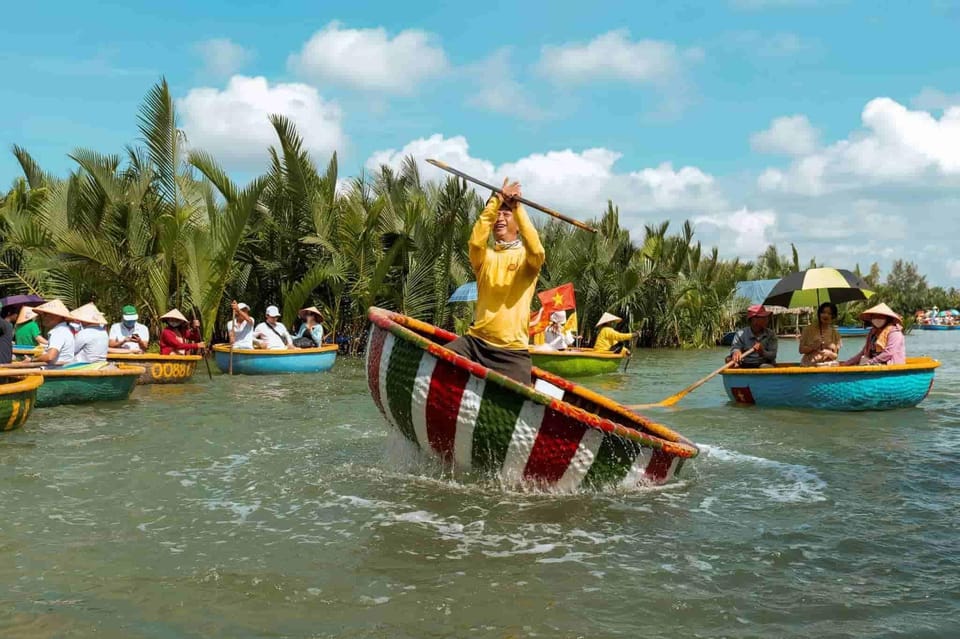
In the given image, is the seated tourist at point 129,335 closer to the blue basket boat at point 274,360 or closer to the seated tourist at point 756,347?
the blue basket boat at point 274,360

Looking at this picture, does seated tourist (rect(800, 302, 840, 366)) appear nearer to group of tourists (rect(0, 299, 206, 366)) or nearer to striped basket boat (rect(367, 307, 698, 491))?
striped basket boat (rect(367, 307, 698, 491))

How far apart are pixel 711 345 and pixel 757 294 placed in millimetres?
4728

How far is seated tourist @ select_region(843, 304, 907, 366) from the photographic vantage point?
34.5 ft

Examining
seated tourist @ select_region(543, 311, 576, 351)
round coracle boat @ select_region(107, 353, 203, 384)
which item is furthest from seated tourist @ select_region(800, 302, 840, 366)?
round coracle boat @ select_region(107, 353, 203, 384)

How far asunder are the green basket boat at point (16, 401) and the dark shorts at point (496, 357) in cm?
471

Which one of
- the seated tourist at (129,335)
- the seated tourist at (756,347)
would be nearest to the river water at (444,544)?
the seated tourist at (756,347)

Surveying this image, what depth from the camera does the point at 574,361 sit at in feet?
54.5

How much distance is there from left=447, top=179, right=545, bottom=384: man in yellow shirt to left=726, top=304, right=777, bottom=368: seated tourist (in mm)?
6637

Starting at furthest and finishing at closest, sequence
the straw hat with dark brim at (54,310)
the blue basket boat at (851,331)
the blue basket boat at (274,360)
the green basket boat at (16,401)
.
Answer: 1. the blue basket boat at (851,331)
2. the blue basket boat at (274,360)
3. the straw hat with dark brim at (54,310)
4. the green basket boat at (16,401)

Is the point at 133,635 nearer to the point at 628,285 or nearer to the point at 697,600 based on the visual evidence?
the point at 697,600

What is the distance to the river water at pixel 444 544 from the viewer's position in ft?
12.2

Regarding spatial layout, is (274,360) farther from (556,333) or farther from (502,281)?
(502,281)

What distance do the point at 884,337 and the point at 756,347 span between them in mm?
1622

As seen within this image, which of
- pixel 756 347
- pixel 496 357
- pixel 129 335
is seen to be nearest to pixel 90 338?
pixel 129 335
